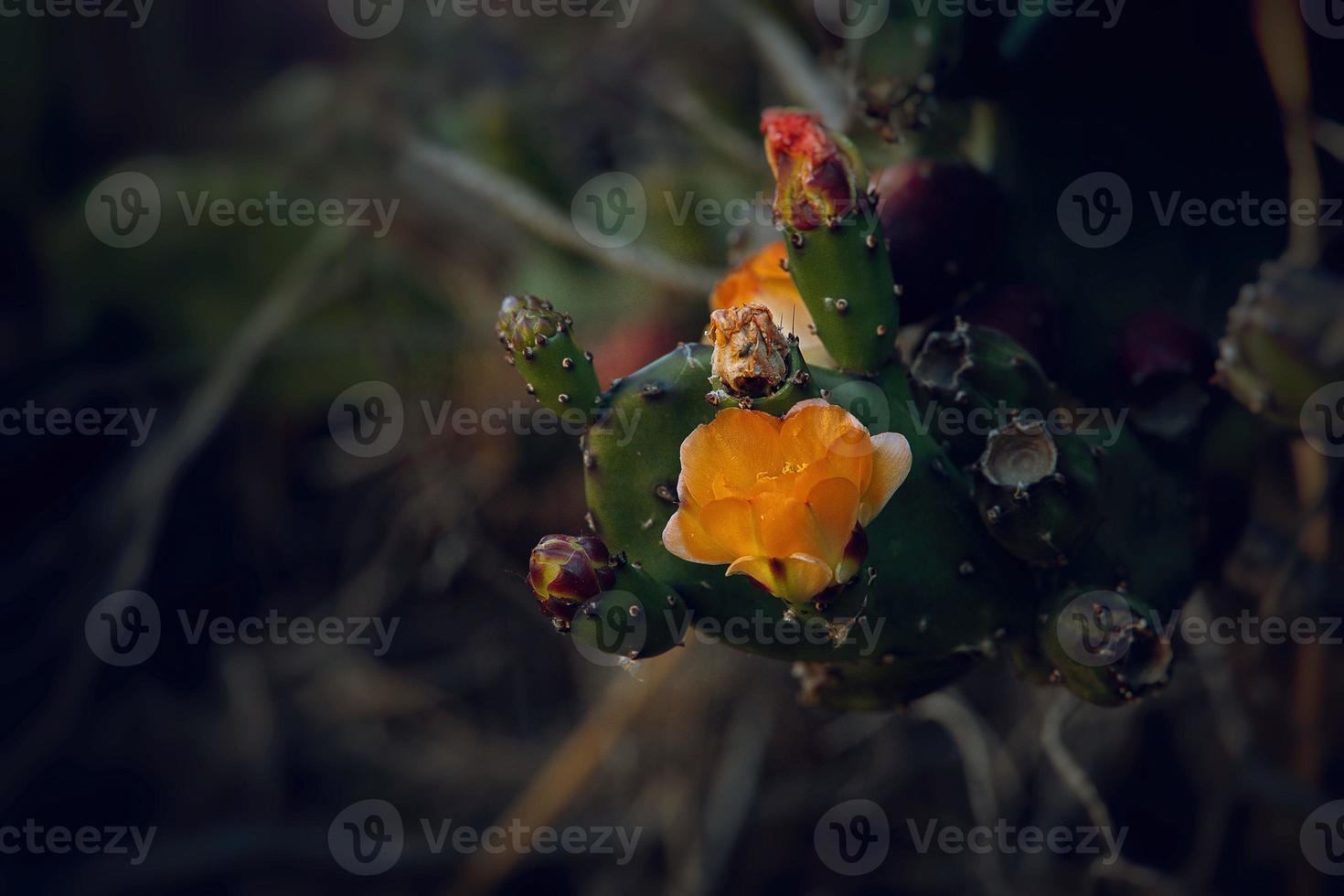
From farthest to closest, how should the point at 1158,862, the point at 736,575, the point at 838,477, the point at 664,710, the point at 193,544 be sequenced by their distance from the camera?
the point at 193,544, the point at 664,710, the point at 1158,862, the point at 736,575, the point at 838,477

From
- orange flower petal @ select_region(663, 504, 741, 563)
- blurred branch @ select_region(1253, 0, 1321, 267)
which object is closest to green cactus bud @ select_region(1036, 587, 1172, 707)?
orange flower petal @ select_region(663, 504, 741, 563)

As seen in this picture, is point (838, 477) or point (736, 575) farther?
point (736, 575)

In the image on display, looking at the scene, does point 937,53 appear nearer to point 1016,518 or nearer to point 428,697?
point 1016,518

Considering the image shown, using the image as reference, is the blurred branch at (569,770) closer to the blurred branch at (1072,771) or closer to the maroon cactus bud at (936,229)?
the blurred branch at (1072,771)

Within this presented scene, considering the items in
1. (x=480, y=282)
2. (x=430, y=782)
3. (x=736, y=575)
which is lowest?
(x=430, y=782)

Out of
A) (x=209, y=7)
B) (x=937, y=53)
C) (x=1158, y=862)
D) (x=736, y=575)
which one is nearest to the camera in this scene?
(x=736, y=575)

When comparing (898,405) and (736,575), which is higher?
(898,405)

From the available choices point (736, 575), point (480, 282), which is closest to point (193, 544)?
point (480, 282)

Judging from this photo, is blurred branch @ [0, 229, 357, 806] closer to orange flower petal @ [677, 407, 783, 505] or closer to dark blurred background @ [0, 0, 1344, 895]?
dark blurred background @ [0, 0, 1344, 895]
